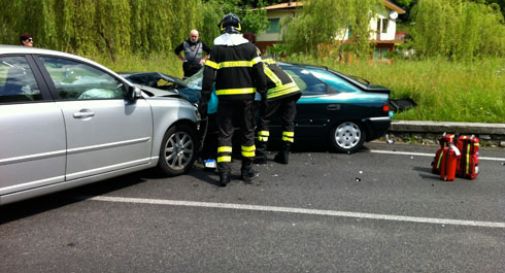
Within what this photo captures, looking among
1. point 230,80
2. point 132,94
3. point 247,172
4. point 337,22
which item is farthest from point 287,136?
point 337,22

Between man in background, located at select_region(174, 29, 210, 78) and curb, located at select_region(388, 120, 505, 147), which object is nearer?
curb, located at select_region(388, 120, 505, 147)

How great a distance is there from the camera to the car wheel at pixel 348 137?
7320 mm

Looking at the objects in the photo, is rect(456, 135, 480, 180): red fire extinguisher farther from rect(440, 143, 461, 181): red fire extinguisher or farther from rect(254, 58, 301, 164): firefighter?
rect(254, 58, 301, 164): firefighter

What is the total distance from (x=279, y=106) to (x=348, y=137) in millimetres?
1512

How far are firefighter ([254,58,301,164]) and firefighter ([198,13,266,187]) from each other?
0.68 meters

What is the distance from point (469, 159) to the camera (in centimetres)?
595

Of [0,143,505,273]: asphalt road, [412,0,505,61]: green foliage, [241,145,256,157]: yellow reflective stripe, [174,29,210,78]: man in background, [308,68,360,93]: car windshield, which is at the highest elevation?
[412,0,505,61]: green foliage

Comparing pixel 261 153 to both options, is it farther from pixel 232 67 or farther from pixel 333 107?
pixel 232 67

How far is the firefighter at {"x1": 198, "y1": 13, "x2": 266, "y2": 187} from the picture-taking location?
5.24 metres

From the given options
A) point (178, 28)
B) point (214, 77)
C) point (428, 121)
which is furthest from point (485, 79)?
point (178, 28)

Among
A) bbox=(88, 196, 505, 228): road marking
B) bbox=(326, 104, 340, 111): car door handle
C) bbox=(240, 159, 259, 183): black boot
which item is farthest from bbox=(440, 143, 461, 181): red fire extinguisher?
bbox=(240, 159, 259, 183): black boot

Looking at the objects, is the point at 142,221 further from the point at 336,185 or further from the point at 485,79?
the point at 485,79

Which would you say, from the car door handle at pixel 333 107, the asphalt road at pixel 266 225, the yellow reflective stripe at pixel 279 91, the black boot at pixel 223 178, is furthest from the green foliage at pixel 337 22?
the black boot at pixel 223 178

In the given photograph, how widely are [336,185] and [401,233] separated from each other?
1503 millimetres
